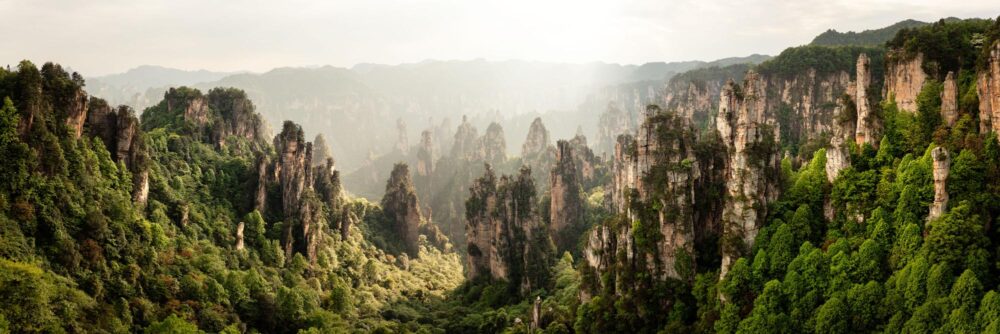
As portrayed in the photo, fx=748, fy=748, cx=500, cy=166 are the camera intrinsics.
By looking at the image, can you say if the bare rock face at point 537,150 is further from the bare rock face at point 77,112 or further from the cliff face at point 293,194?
the bare rock face at point 77,112

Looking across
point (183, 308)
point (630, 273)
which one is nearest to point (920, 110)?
point (630, 273)

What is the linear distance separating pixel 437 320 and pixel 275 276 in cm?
1739

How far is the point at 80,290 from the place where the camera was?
4884cm

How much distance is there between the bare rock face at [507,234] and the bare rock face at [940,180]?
166ft

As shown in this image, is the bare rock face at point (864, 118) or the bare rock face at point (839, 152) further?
the bare rock face at point (864, 118)

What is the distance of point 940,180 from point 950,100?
28.1ft

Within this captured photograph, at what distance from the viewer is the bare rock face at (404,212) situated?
117 metres

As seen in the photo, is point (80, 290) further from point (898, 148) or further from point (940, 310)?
point (898, 148)

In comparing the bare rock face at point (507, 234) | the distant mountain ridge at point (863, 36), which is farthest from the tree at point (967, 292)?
the distant mountain ridge at point (863, 36)

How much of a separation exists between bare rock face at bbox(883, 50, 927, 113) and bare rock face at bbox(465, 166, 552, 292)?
148 feet

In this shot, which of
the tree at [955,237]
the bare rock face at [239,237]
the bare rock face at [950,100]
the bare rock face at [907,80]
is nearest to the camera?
the tree at [955,237]

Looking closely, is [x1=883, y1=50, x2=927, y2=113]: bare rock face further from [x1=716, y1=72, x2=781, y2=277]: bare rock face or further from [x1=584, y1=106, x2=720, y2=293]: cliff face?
[x1=584, y1=106, x2=720, y2=293]: cliff face

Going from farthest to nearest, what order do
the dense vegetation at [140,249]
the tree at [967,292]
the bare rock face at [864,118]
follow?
1. the bare rock face at [864,118]
2. the dense vegetation at [140,249]
3. the tree at [967,292]

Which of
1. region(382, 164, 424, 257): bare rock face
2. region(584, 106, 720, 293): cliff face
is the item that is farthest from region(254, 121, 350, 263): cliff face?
region(584, 106, 720, 293): cliff face
